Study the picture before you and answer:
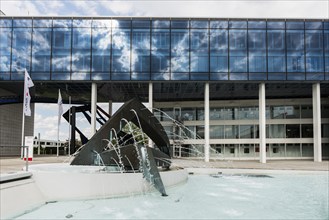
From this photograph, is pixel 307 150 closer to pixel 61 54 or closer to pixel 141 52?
pixel 141 52

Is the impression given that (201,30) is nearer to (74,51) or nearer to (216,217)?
(74,51)

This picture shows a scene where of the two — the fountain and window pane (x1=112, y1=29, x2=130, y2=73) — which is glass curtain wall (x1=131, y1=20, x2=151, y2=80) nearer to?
window pane (x1=112, y1=29, x2=130, y2=73)

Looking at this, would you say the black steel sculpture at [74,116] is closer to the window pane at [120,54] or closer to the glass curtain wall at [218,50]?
the window pane at [120,54]

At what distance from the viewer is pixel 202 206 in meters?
10.5

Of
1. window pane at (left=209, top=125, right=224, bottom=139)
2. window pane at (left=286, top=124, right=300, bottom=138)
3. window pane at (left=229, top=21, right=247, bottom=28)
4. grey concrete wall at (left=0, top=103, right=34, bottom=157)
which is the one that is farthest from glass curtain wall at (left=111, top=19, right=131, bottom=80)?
window pane at (left=286, top=124, right=300, bottom=138)

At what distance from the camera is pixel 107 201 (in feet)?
37.2

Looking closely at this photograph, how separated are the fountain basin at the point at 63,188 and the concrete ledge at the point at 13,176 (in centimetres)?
13

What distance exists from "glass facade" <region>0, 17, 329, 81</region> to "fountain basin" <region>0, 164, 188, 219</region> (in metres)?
23.4

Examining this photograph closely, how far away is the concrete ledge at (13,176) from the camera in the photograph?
354 inches

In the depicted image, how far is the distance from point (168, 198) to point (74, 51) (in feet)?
88.5

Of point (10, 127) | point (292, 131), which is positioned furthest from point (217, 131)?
point (10, 127)

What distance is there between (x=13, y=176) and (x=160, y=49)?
27.3m

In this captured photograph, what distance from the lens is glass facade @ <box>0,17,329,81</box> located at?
35.0 meters

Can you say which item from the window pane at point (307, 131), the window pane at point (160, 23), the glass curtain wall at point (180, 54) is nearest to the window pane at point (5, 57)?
the window pane at point (160, 23)
